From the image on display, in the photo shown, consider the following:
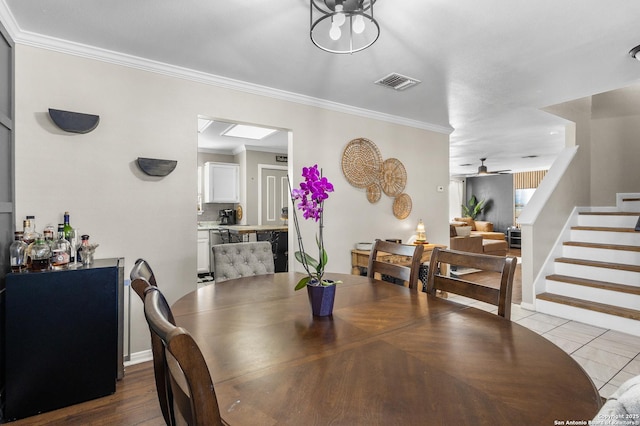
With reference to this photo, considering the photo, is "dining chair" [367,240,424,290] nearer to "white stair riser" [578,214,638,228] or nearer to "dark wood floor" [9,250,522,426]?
"dark wood floor" [9,250,522,426]

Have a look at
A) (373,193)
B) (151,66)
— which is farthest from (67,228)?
(373,193)

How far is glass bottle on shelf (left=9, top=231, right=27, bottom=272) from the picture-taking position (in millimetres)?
1954

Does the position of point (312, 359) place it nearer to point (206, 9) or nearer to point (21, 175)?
point (206, 9)

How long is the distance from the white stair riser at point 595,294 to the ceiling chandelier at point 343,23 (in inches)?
135

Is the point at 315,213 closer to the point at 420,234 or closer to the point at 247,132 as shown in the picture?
the point at 420,234

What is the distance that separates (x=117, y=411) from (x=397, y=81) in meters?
3.38

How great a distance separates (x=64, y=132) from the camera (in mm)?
2400

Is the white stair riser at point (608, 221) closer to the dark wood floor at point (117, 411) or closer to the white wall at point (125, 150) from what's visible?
the white wall at point (125, 150)

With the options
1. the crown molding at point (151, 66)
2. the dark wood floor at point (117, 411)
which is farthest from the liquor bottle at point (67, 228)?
the crown molding at point (151, 66)

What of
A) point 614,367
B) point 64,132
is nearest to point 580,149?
point 614,367

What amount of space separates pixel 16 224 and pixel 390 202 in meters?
3.70

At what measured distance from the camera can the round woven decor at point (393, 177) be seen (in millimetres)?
4234

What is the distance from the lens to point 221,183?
6.44 metres

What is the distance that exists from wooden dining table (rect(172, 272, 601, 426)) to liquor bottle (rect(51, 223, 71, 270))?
4.02 feet
